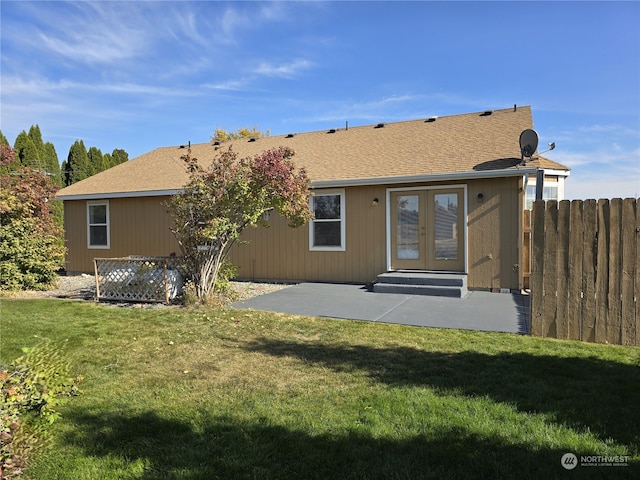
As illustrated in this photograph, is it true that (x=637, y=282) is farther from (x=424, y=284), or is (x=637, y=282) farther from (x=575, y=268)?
(x=424, y=284)

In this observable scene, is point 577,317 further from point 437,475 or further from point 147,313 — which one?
point 147,313

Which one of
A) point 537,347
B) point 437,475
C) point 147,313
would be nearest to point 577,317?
point 537,347

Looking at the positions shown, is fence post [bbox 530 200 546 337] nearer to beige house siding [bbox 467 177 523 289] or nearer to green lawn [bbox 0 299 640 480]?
green lawn [bbox 0 299 640 480]

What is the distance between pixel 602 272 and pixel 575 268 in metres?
0.30

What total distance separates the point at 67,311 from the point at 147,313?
1519 millimetres

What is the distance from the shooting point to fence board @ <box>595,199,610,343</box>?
527cm

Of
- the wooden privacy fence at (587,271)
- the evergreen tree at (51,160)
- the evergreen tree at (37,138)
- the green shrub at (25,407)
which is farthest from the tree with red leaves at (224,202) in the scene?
the evergreen tree at (37,138)

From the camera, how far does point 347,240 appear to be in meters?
10.9

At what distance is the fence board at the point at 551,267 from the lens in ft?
18.2

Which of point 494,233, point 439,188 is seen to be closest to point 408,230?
point 439,188

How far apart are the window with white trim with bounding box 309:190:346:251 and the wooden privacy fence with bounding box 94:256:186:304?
12.4ft

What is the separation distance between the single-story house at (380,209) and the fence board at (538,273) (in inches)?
142

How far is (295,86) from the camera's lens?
16.4m

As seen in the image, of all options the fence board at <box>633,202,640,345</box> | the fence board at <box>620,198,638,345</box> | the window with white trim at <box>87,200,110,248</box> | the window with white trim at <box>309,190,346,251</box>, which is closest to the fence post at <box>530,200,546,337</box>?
the fence board at <box>620,198,638,345</box>
